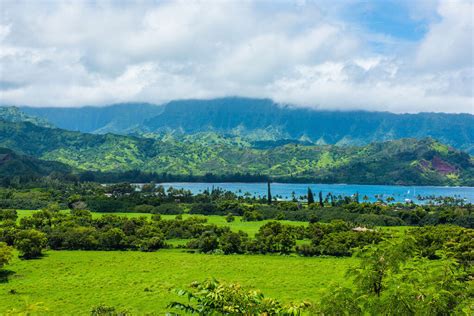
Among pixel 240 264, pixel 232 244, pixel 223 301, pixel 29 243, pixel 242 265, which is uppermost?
pixel 223 301

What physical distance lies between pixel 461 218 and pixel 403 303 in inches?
5244

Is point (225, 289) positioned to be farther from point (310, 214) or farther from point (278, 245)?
point (310, 214)

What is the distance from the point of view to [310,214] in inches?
5861

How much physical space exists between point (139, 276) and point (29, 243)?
29062 millimetres

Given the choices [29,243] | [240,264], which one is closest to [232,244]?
[240,264]

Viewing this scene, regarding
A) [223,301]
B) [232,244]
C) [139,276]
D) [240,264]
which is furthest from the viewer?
[232,244]

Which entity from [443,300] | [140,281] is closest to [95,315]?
[140,281]

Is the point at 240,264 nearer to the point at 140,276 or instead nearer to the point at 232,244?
the point at 232,244

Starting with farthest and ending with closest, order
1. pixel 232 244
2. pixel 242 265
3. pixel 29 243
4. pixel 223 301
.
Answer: pixel 232 244 < pixel 29 243 < pixel 242 265 < pixel 223 301

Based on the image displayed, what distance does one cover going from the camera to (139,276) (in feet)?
244

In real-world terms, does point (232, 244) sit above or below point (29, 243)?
below

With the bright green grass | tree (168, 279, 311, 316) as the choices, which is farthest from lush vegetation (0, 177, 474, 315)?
the bright green grass

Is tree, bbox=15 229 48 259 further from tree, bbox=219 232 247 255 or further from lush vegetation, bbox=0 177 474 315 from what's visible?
tree, bbox=219 232 247 255

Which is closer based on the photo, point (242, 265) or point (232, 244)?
point (242, 265)
